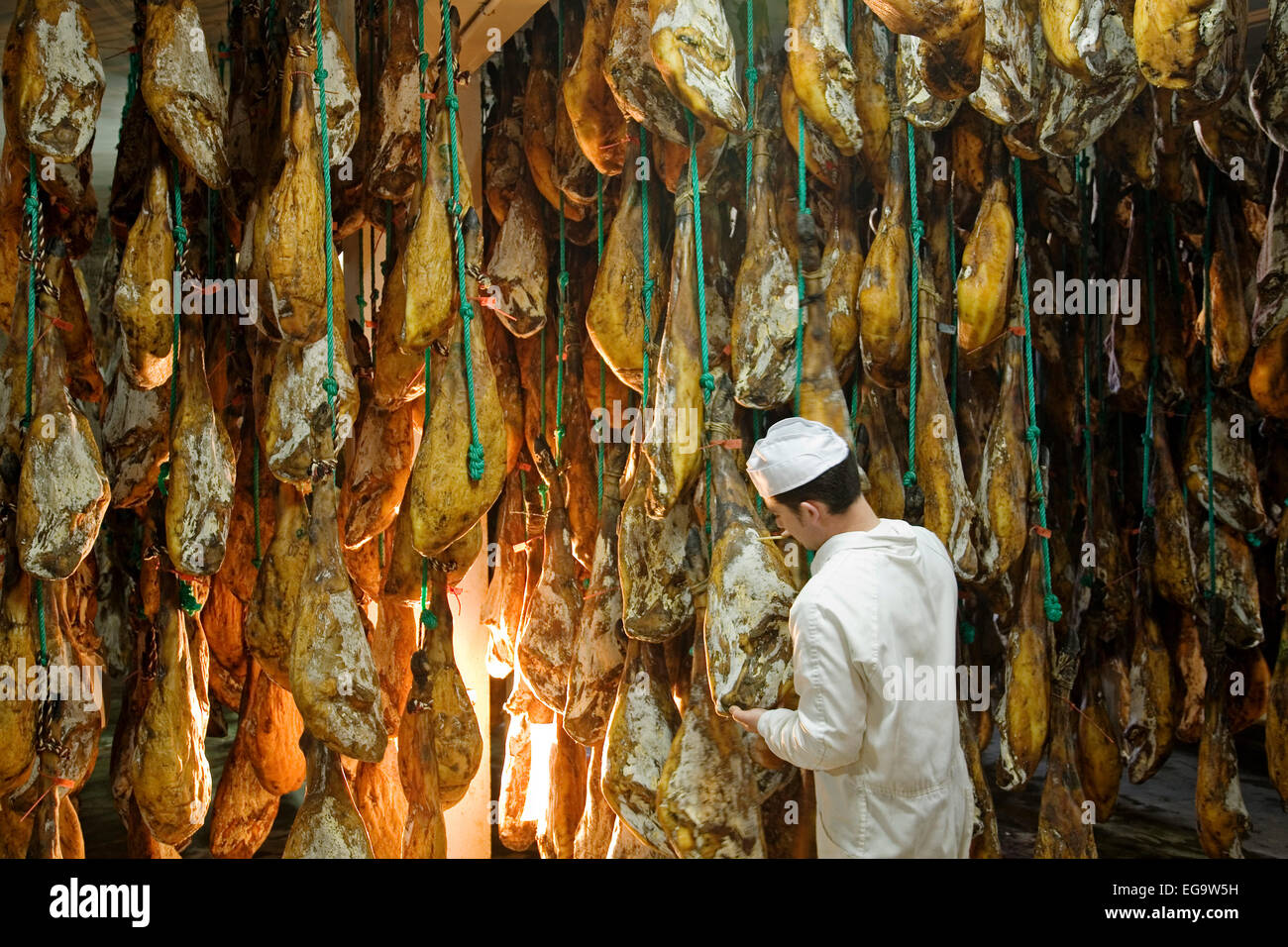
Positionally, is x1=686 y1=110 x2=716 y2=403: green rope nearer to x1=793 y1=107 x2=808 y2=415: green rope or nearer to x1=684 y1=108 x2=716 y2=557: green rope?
x1=684 y1=108 x2=716 y2=557: green rope

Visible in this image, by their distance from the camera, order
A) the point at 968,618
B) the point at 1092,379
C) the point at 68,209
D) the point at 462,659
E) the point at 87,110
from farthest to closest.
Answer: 1. the point at 1092,379
2. the point at 462,659
3. the point at 968,618
4. the point at 68,209
5. the point at 87,110

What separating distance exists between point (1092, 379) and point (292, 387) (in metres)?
2.30

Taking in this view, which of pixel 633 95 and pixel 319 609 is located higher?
pixel 633 95

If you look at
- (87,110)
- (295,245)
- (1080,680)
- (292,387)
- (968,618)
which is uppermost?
(87,110)

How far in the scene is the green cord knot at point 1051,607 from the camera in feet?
8.39

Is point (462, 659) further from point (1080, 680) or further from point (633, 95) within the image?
point (1080, 680)

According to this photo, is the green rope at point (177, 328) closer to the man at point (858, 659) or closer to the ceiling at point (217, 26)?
the ceiling at point (217, 26)

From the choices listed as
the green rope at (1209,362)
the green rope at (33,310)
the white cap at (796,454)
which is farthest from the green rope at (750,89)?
the green rope at (33,310)

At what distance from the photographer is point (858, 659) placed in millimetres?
2045

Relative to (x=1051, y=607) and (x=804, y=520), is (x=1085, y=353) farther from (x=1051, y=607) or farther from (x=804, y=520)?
(x=804, y=520)

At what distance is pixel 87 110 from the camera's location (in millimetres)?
2188

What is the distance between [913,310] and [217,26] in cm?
258

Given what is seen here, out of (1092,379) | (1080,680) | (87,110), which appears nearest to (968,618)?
(1080,680)

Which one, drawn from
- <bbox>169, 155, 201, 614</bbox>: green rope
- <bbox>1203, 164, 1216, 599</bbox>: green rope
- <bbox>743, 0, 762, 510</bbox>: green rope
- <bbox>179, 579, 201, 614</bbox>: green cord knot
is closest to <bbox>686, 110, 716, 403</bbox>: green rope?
<bbox>743, 0, 762, 510</bbox>: green rope
